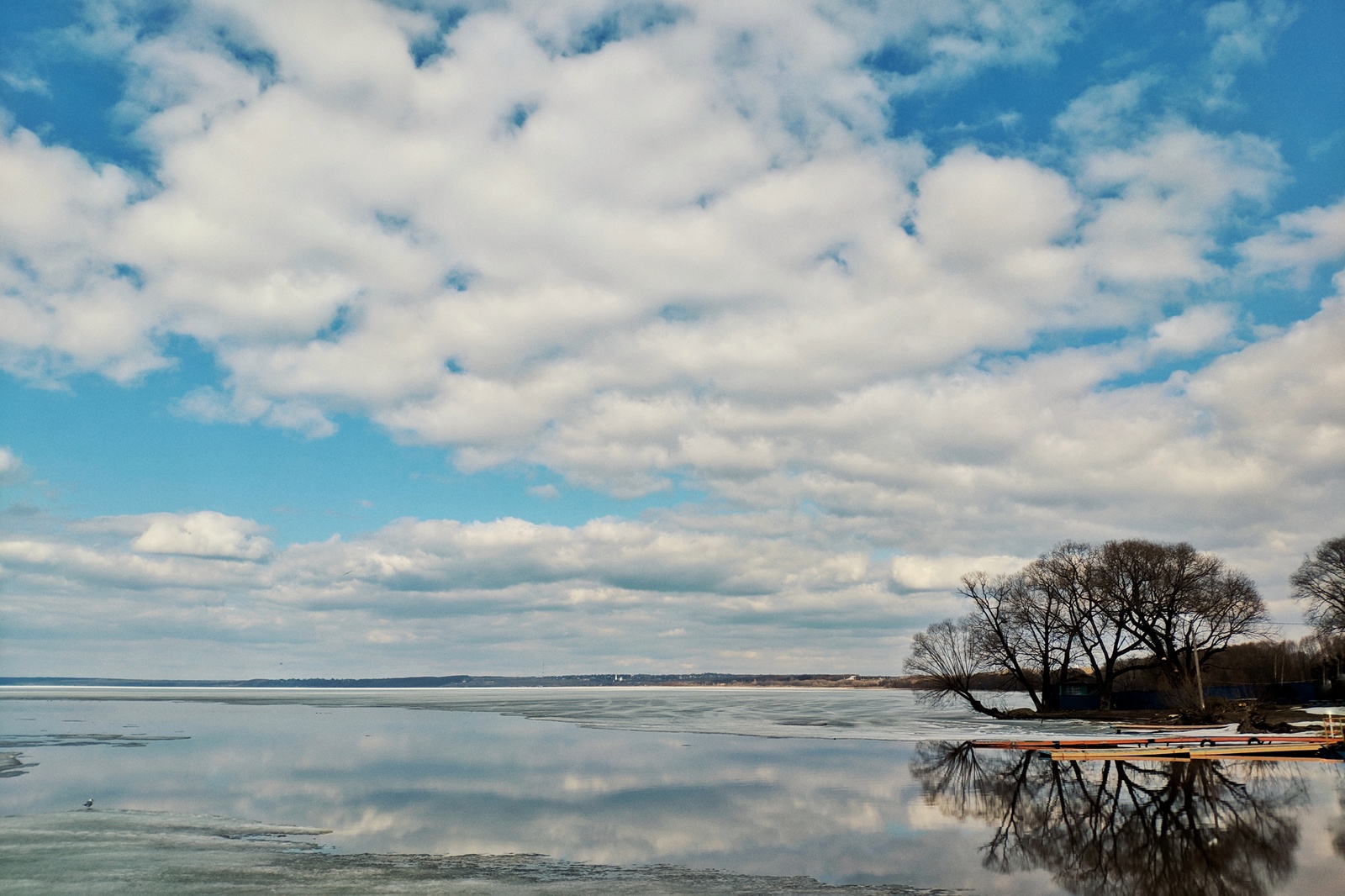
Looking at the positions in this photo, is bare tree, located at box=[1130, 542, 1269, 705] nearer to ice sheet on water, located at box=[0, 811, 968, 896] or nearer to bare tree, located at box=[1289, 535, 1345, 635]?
bare tree, located at box=[1289, 535, 1345, 635]

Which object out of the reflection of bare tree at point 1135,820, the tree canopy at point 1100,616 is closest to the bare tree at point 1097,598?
the tree canopy at point 1100,616

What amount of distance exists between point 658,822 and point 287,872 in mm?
9809

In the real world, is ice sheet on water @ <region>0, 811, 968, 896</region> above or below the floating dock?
above

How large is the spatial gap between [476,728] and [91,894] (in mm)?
49590

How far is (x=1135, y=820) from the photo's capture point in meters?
22.4

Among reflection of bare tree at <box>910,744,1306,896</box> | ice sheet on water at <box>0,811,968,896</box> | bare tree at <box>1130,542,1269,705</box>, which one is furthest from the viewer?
bare tree at <box>1130,542,1269,705</box>

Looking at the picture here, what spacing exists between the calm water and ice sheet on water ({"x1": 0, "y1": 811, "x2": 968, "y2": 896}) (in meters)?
0.08

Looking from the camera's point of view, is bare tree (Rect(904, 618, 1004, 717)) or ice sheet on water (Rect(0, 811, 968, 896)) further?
bare tree (Rect(904, 618, 1004, 717))

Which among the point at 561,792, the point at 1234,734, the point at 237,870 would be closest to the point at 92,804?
the point at 237,870

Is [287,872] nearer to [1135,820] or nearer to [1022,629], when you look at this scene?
[1135,820]

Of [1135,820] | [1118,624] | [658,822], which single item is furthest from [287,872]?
[1118,624]

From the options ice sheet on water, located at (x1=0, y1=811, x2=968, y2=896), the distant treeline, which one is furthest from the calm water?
the distant treeline

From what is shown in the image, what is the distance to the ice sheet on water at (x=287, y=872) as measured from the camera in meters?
15.7

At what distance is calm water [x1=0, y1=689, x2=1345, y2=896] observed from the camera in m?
16.5
